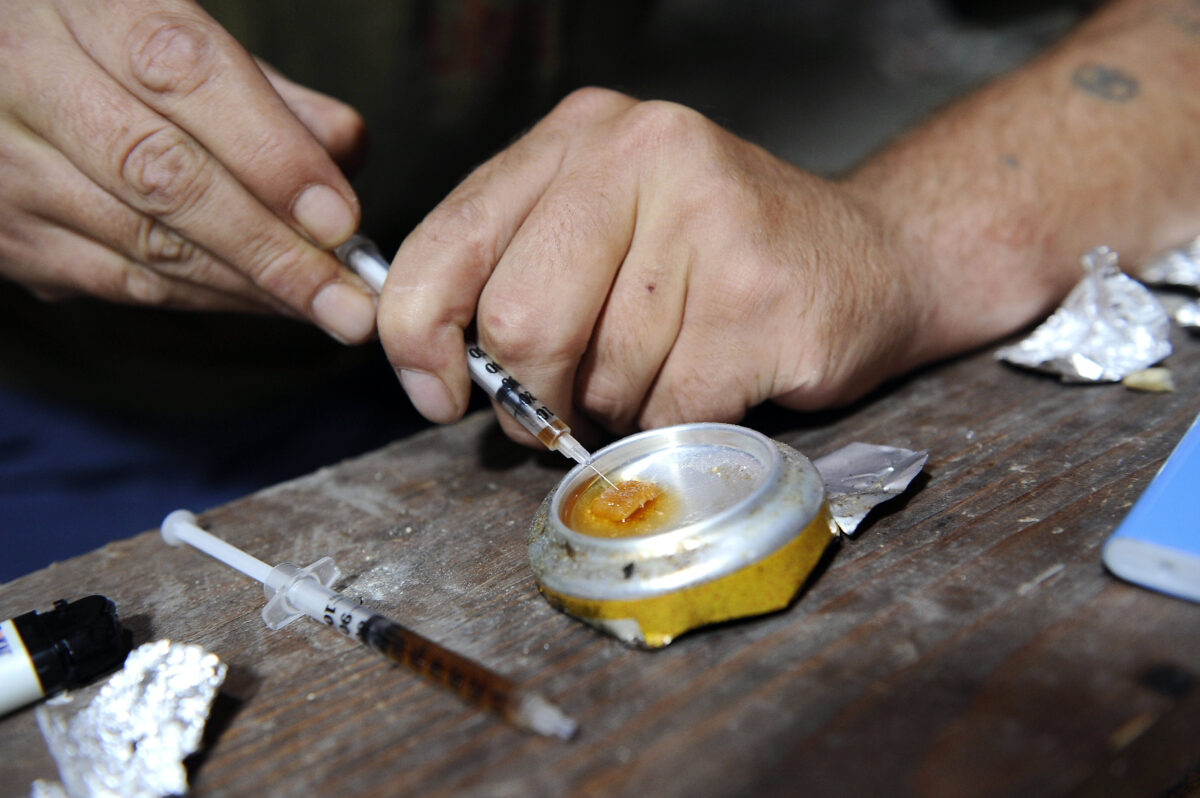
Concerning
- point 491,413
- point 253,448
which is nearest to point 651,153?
point 491,413

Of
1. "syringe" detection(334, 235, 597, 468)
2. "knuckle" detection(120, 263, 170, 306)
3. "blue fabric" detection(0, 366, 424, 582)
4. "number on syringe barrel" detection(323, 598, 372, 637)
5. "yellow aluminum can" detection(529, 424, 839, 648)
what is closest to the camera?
"yellow aluminum can" detection(529, 424, 839, 648)

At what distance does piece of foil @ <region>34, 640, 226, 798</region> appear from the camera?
680 millimetres

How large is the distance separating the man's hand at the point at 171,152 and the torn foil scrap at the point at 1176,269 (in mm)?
1301

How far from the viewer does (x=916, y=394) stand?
1.24 m

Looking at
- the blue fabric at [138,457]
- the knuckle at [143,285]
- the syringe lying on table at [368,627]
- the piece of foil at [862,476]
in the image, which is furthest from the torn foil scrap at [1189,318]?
the knuckle at [143,285]

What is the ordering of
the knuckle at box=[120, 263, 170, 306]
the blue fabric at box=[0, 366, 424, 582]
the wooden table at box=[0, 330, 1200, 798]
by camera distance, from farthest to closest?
1. the blue fabric at box=[0, 366, 424, 582]
2. the knuckle at box=[120, 263, 170, 306]
3. the wooden table at box=[0, 330, 1200, 798]

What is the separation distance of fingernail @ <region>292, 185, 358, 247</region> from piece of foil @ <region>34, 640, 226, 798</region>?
2.06 ft

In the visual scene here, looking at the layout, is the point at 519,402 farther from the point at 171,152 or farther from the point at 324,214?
the point at 171,152

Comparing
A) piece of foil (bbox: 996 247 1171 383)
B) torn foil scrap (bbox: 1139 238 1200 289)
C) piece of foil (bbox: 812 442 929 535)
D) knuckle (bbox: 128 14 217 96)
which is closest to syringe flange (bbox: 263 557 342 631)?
piece of foil (bbox: 812 442 929 535)

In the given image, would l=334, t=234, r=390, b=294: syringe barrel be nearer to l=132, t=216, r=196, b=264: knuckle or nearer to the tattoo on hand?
l=132, t=216, r=196, b=264: knuckle

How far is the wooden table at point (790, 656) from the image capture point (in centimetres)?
60

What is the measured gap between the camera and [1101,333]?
1.18m

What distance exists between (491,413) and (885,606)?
82cm

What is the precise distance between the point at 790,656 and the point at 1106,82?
146cm
